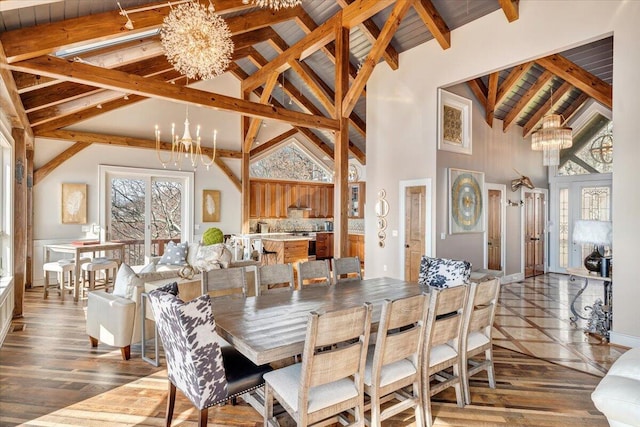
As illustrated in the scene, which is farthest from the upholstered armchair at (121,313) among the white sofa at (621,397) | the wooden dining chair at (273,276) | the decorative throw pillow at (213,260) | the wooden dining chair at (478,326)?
the white sofa at (621,397)

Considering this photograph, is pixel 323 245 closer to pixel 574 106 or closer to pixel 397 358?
pixel 574 106

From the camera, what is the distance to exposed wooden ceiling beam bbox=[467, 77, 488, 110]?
21.0 ft

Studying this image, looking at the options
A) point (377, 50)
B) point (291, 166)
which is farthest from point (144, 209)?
point (377, 50)

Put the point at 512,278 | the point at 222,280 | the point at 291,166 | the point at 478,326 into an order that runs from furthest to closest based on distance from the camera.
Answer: the point at 291,166, the point at 512,278, the point at 222,280, the point at 478,326

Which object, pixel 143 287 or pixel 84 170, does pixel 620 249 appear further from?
pixel 84 170

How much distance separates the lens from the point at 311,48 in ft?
20.4

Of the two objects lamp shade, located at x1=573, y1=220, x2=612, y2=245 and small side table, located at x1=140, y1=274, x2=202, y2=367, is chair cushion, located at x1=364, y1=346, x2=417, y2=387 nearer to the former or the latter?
small side table, located at x1=140, y1=274, x2=202, y2=367

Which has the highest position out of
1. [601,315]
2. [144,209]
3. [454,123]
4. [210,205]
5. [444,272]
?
[454,123]

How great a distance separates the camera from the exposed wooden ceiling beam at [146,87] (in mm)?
3377

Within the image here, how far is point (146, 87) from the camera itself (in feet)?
13.3

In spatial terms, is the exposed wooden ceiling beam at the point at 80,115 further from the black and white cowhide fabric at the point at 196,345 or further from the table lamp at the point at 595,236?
the table lamp at the point at 595,236

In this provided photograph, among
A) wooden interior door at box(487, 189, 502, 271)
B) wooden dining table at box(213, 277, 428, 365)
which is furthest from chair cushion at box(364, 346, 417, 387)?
wooden interior door at box(487, 189, 502, 271)

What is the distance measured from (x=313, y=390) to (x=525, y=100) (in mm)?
7183

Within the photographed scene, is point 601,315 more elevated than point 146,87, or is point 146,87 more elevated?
point 146,87
